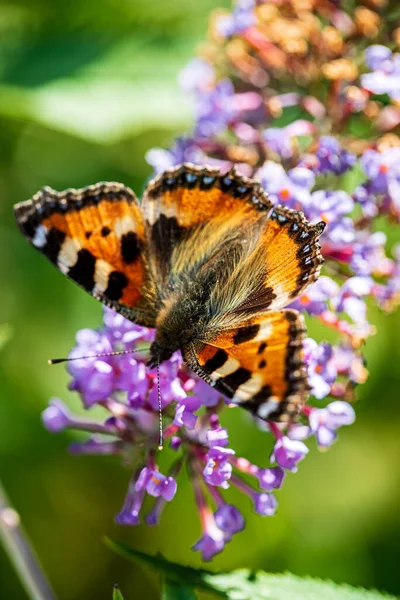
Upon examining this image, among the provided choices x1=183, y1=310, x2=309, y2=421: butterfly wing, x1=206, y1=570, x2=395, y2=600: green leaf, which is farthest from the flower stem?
x1=183, y1=310, x2=309, y2=421: butterfly wing

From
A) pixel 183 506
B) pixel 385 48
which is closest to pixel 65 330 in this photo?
pixel 183 506

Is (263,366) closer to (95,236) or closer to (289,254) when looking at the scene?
(289,254)

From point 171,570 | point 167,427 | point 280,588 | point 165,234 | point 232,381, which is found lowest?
point 280,588

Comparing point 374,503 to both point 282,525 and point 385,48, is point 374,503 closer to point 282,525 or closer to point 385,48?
point 282,525

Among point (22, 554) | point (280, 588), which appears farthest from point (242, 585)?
point (22, 554)

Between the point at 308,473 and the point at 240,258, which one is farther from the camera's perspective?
the point at 308,473

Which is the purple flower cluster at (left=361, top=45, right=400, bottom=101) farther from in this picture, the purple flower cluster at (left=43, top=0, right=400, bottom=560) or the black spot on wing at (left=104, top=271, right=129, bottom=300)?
the black spot on wing at (left=104, top=271, right=129, bottom=300)

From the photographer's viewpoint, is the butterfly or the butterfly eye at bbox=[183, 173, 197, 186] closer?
the butterfly
